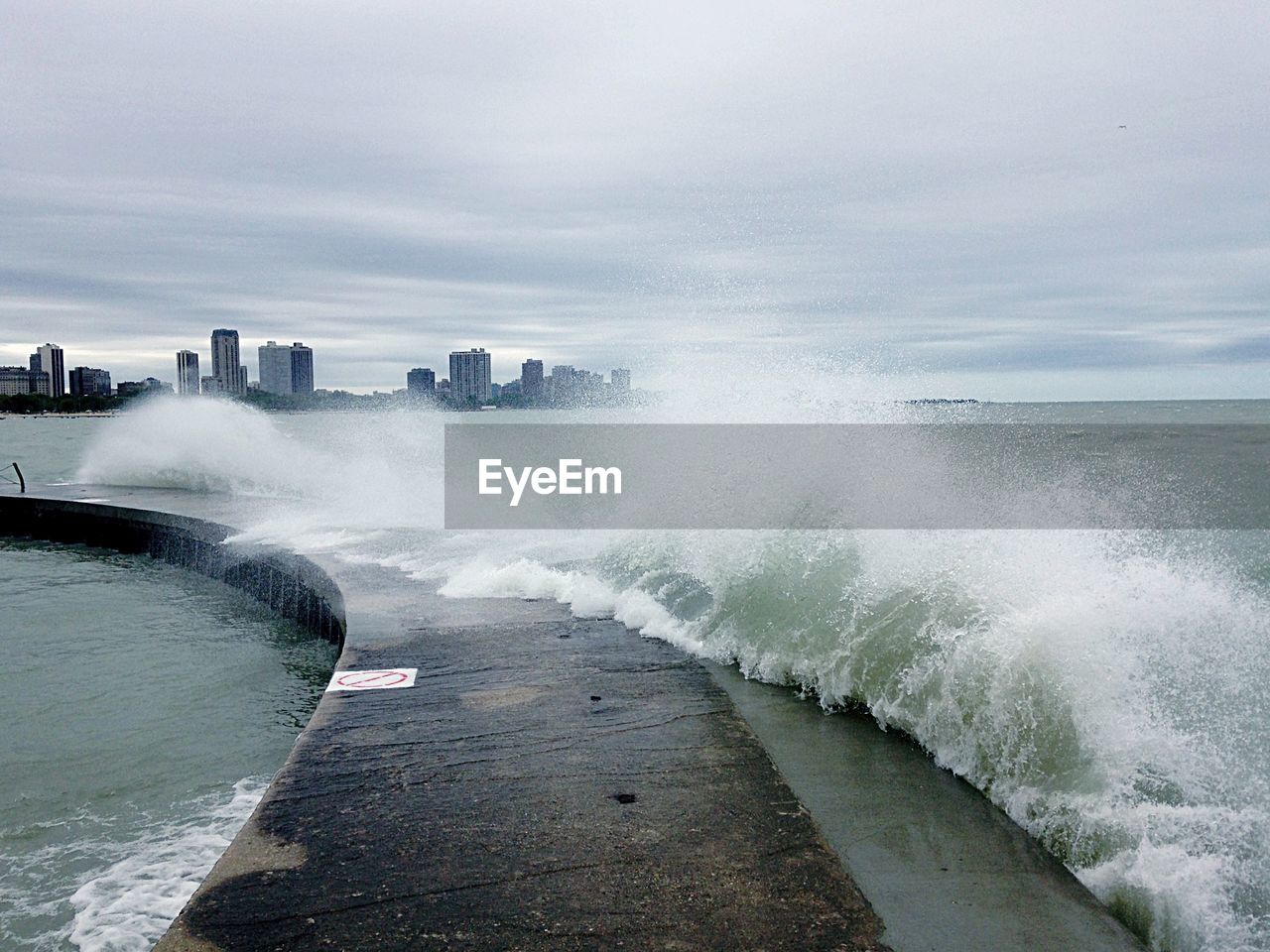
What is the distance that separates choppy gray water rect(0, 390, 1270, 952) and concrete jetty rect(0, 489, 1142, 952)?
250mm

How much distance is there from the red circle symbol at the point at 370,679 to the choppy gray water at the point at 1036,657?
2.03 metres

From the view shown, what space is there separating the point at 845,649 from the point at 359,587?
491 centimetres

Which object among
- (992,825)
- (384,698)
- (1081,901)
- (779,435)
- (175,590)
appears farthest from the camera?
(175,590)

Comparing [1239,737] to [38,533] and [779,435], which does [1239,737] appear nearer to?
[779,435]

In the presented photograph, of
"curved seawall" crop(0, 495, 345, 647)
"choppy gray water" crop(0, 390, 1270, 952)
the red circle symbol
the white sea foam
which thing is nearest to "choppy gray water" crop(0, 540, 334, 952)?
the white sea foam

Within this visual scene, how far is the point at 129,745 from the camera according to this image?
6617mm

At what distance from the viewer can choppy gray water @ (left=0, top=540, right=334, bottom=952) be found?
4367 mm

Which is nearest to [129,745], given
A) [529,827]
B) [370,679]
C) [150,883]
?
[370,679]

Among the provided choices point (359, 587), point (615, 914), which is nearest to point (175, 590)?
point (359, 587)

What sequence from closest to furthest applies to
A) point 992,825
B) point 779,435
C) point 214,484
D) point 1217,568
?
point 992,825 < point 779,435 < point 1217,568 < point 214,484

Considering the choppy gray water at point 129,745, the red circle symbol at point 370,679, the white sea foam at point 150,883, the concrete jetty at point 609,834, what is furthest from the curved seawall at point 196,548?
the concrete jetty at point 609,834

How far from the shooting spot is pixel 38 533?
19.8m

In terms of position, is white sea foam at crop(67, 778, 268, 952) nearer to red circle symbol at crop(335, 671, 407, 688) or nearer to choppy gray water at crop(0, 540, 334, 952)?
choppy gray water at crop(0, 540, 334, 952)

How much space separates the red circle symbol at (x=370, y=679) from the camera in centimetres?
577
